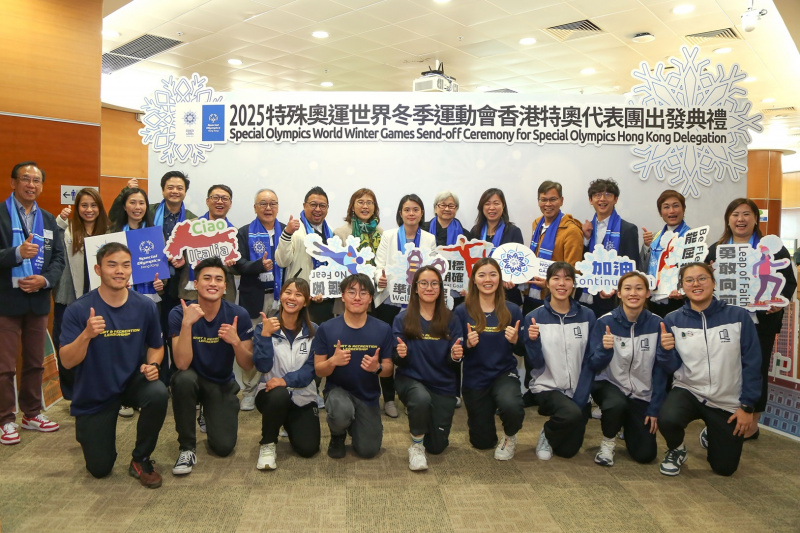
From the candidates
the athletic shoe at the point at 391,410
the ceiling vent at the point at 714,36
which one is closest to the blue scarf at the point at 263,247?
the athletic shoe at the point at 391,410

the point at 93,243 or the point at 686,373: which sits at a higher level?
the point at 93,243

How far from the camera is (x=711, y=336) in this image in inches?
132

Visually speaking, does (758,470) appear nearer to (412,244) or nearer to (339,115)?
(412,244)

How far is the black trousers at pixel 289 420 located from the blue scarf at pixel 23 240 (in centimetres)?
172

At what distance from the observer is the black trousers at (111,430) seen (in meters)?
3.02

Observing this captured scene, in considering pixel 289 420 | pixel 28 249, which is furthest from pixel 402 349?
pixel 28 249

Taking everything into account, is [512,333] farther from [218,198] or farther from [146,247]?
[146,247]

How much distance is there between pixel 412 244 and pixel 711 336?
77.6 inches

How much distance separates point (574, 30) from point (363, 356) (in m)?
6.16

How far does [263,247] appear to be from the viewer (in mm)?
4418

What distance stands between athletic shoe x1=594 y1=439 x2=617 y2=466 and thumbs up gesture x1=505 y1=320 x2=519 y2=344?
77cm

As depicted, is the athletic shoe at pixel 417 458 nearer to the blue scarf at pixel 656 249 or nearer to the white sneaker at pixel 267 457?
the white sneaker at pixel 267 457

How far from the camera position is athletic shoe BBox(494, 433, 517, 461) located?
3414 millimetres

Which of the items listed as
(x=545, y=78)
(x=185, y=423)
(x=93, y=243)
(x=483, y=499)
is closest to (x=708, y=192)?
(x=483, y=499)
